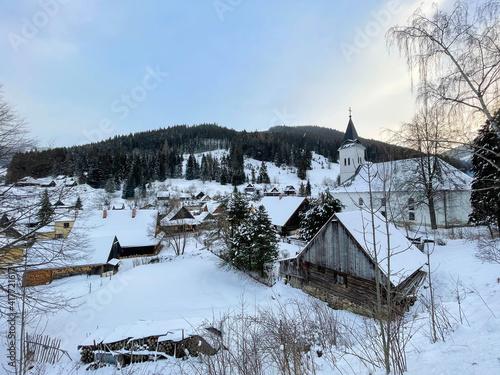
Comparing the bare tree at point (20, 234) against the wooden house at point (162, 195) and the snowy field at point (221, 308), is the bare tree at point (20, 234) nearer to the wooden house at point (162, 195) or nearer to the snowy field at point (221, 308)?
the snowy field at point (221, 308)

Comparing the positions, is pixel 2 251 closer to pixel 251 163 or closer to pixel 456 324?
pixel 456 324

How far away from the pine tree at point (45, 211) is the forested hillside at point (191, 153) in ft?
115

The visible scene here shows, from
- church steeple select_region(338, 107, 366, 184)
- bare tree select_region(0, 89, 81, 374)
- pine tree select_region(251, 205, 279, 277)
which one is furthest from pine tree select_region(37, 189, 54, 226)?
church steeple select_region(338, 107, 366, 184)

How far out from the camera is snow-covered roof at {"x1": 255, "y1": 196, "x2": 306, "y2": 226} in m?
31.8

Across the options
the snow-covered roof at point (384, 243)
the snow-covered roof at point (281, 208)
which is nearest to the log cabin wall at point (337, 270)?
the snow-covered roof at point (384, 243)

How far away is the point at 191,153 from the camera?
12081 centimetres

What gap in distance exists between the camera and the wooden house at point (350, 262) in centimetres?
1130

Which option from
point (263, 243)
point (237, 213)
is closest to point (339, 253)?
point (263, 243)

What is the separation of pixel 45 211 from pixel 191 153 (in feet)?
388

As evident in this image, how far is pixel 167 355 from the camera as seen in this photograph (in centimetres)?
802

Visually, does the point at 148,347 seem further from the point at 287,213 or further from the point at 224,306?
the point at 287,213

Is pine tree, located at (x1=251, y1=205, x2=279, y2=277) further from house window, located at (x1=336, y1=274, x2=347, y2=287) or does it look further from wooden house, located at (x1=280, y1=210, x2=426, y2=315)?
house window, located at (x1=336, y1=274, x2=347, y2=287)

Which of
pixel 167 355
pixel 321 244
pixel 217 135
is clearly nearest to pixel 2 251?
pixel 167 355

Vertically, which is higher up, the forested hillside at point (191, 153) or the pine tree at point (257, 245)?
the forested hillside at point (191, 153)
